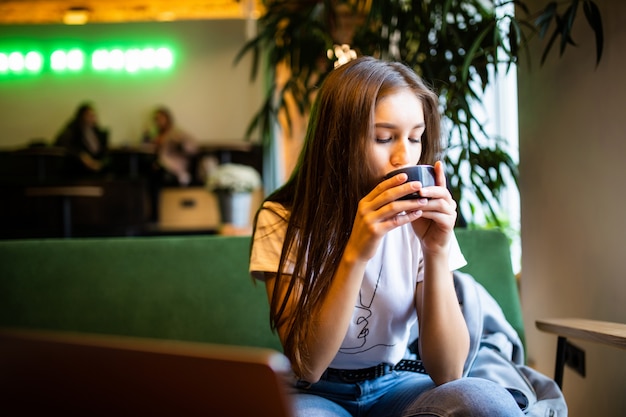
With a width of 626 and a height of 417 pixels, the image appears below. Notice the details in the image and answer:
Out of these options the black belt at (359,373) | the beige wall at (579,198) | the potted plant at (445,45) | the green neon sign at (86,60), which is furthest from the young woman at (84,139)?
the black belt at (359,373)

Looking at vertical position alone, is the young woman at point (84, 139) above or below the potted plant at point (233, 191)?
above

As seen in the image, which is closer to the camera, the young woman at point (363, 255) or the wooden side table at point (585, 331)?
the young woman at point (363, 255)

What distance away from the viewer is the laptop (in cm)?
47

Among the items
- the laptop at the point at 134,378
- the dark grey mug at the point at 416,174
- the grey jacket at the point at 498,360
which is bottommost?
the grey jacket at the point at 498,360

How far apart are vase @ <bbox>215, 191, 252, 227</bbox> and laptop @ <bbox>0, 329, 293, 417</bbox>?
3.86m

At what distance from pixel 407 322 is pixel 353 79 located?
1.56ft

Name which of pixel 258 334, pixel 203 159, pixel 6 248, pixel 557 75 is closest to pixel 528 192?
pixel 557 75

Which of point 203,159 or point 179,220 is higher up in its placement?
point 203,159

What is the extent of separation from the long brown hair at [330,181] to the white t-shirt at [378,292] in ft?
0.16

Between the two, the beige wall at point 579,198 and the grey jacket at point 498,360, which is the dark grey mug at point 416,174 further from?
the beige wall at point 579,198

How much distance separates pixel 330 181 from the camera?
1.21m

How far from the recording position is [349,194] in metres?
1.21

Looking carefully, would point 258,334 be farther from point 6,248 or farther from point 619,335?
point 619,335

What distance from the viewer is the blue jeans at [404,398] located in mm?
962
